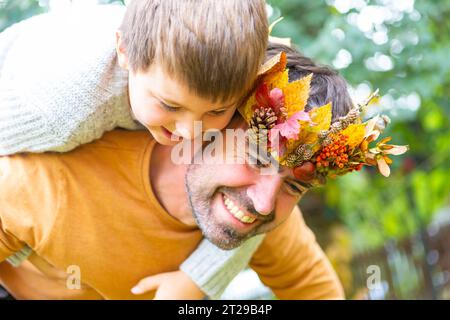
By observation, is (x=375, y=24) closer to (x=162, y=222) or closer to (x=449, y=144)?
(x=162, y=222)

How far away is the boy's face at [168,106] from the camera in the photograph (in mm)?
2107

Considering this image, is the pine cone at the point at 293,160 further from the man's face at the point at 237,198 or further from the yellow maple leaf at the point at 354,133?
the yellow maple leaf at the point at 354,133

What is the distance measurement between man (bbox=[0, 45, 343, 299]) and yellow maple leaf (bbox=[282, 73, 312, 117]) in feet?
0.84

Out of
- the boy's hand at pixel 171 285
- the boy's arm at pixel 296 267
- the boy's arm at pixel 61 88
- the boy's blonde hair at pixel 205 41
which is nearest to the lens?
the boy's blonde hair at pixel 205 41

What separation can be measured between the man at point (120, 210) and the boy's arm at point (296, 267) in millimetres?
456

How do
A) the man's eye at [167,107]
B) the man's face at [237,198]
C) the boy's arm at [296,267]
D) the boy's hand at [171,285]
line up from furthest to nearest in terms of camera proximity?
the boy's arm at [296,267] → the boy's hand at [171,285] → the man's face at [237,198] → the man's eye at [167,107]

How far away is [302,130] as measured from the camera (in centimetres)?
230

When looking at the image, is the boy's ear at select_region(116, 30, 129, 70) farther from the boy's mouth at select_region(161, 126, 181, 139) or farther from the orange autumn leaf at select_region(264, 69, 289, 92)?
the orange autumn leaf at select_region(264, 69, 289, 92)

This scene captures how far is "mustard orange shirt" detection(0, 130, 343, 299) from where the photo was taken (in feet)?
8.52

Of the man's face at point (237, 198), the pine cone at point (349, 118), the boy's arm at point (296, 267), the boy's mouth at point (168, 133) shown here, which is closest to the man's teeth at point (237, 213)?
the man's face at point (237, 198)

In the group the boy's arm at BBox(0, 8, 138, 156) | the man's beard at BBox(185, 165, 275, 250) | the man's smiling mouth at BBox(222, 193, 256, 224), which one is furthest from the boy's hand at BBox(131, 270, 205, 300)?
the boy's arm at BBox(0, 8, 138, 156)

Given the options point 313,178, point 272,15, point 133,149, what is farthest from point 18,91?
point 272,15

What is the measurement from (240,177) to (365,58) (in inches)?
67.9

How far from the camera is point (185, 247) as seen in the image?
288cm
